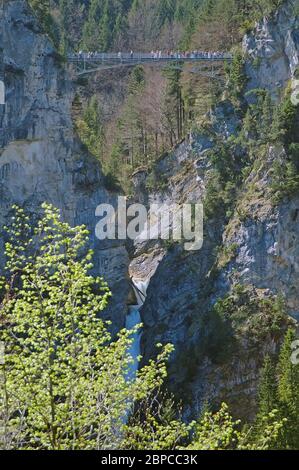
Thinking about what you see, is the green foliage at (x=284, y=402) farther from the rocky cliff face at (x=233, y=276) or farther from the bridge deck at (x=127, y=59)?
the bridge deck at (x=127, y=59)

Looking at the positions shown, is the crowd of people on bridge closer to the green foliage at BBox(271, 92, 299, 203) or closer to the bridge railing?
the bridge railing

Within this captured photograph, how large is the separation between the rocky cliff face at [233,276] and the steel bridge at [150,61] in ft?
8.22

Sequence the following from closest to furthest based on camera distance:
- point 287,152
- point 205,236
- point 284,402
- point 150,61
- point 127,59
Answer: point 284,402, point 287,152, point 205,236, point 127,59, point 150,61

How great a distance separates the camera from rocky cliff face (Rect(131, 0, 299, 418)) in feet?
131

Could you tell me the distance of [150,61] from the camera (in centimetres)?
4672

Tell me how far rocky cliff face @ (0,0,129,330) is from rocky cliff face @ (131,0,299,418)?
332cm

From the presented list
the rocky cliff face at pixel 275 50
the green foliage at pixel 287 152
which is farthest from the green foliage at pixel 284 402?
the rocky cliff face at pixel 275 50

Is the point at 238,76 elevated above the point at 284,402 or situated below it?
above

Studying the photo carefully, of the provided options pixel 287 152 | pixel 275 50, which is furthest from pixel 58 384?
pixel 275 50

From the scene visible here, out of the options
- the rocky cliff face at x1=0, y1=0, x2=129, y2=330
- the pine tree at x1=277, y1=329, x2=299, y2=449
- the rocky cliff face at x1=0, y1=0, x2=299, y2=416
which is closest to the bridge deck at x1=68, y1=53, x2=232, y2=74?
the rocky cliff face at x1=0, y1=0, x2=299, y2=416

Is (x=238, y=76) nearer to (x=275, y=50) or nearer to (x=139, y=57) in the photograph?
(x=275, y=50)

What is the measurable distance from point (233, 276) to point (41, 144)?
39.4ft

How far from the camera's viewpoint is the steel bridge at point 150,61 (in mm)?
45906
